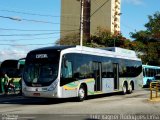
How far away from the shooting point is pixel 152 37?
271 ft

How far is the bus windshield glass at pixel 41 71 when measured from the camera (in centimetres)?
2286

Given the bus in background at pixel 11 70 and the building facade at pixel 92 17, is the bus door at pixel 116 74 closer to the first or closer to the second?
the bus in background at pixel 11 70

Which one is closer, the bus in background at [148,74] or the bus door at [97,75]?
the bus door at [97,75]

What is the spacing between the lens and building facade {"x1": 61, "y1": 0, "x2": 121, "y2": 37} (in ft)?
384

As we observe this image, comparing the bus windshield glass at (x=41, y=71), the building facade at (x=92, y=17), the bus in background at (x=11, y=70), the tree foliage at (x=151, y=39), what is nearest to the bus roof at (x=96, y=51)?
the bus windshield glass at (x=41, y=71)

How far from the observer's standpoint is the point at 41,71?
23172 mm

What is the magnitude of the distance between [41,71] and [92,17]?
349 feet

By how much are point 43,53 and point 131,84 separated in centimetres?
1228

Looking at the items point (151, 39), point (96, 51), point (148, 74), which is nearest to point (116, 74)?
point (96, 51)

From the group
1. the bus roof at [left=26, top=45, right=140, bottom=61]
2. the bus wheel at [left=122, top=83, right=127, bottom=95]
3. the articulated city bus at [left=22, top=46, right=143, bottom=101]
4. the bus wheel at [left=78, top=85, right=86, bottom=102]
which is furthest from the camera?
the bus wheel at [left=122, top=83, right=127, bottom=95]

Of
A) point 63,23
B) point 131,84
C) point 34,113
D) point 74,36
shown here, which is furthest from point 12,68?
point 63,23

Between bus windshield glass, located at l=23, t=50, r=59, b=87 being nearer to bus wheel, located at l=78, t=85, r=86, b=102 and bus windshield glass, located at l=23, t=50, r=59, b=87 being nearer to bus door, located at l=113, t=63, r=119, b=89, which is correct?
bus wheel, located at l=78, t=85, r=86, b=102

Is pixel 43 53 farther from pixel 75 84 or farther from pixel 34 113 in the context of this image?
pixel 34 113

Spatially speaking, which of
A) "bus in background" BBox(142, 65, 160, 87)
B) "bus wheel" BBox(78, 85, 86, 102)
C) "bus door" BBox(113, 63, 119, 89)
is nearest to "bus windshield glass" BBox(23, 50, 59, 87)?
"bus wheel" BBox(78, 85, 86, 102)
